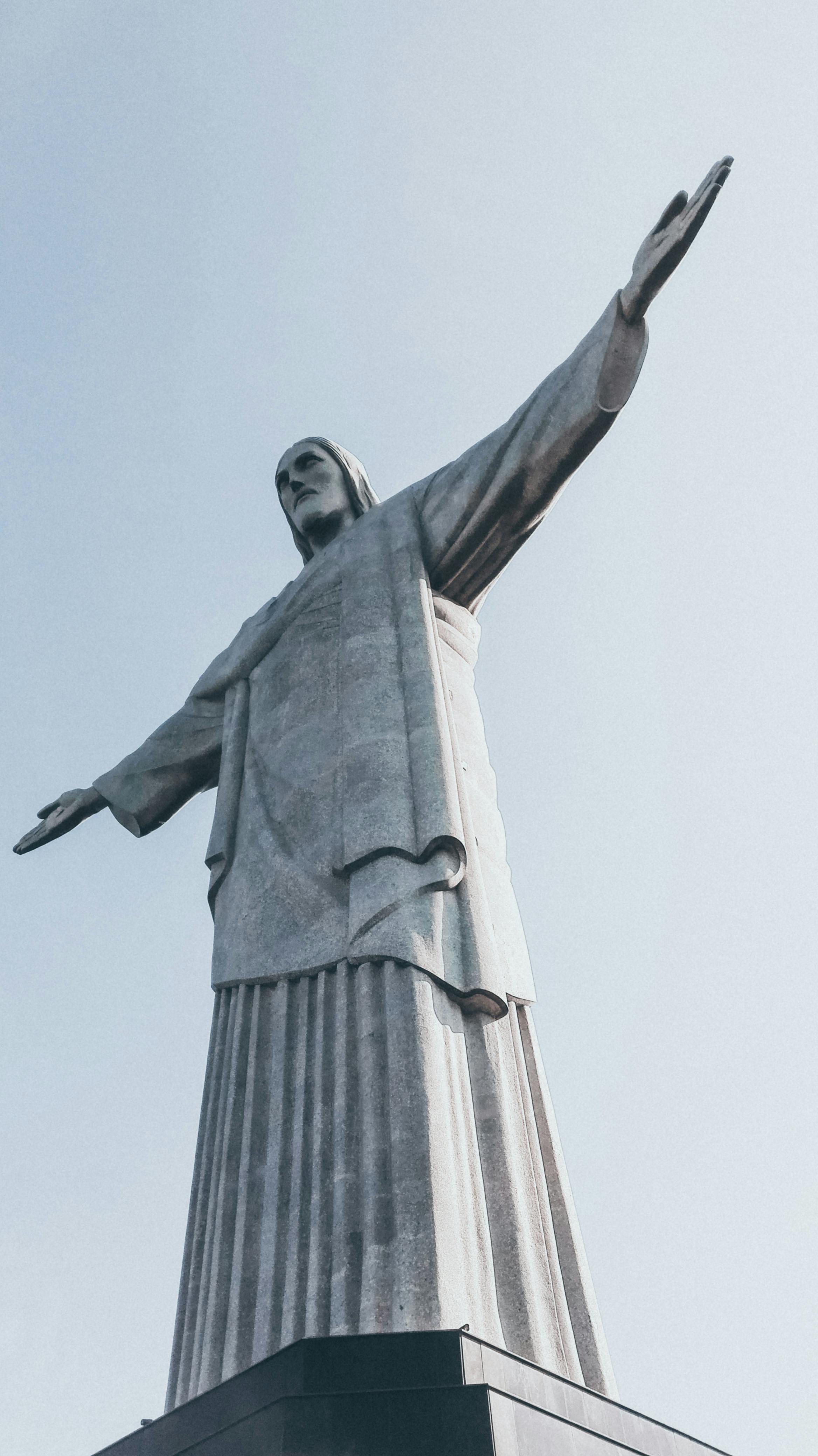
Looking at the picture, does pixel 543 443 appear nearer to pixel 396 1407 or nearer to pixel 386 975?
pixel 386 975

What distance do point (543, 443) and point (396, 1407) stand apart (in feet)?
16.6

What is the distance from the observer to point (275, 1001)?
670 centimetres

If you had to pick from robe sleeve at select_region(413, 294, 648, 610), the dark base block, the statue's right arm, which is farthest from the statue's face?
the dark base block

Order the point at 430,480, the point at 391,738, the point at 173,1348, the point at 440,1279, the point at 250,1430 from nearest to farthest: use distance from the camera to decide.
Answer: the point at 250,1430, the point at 440,1279, the point at 173,1348, the point at 391,738, the point at 430,480

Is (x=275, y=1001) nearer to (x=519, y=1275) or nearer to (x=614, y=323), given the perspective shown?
(x=519, y=1275)

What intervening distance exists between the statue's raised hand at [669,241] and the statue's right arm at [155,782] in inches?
145

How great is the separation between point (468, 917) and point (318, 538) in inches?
158

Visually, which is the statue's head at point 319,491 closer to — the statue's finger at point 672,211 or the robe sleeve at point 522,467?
the robe sleeve at point 522,467

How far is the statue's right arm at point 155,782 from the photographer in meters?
9.16

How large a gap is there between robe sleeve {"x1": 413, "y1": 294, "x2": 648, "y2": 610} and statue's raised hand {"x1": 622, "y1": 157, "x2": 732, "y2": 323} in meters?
0.14

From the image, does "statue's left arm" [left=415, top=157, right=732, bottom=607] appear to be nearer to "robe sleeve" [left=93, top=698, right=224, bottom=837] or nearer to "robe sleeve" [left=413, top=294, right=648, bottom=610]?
"robe sleeve" [left=413, top=294, right=648, bottom=610]

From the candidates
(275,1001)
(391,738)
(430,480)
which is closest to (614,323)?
(430,480)

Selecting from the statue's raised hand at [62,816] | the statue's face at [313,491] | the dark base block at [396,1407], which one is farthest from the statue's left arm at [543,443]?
the dark base block at [396,1407]

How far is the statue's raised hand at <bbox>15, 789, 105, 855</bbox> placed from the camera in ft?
31.0
